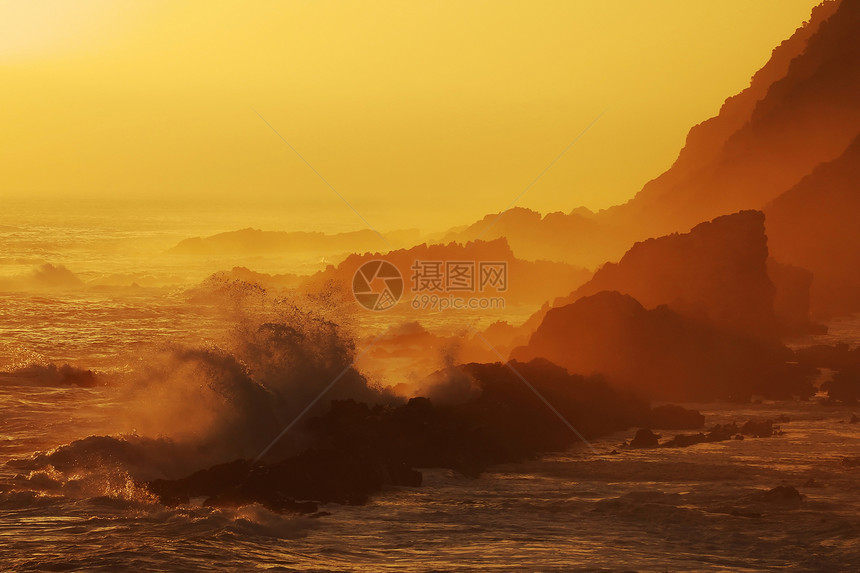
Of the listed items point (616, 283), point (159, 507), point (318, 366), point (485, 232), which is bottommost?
point (159, 507)

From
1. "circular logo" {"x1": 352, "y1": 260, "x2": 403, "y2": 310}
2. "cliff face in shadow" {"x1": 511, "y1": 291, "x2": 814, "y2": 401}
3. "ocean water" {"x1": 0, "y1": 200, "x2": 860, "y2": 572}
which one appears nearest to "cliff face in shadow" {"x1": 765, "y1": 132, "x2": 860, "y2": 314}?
"cliff face in shadow" {"x1": 511, "y1": 291, "x2": 814, "y2": 401}

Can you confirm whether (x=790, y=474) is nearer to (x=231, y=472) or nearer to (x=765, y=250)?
(x=231, y=472)

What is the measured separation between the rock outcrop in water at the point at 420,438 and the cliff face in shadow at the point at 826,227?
3016 centimetres

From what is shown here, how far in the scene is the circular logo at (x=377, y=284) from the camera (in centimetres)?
6722

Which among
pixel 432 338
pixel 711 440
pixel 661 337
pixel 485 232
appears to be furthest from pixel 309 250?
pixel 711 440

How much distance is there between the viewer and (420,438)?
2373cm

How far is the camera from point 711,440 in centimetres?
2602

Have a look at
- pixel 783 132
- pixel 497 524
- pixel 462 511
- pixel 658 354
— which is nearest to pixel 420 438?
pixel 462 511

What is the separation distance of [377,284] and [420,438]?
164ft

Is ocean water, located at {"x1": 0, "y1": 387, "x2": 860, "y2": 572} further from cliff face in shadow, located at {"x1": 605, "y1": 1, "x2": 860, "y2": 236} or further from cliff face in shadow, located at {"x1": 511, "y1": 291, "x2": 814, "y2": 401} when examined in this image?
cliff face in shadow, located at {"x1": 605, "y1": 1, "x2": 860, "y2": 236}

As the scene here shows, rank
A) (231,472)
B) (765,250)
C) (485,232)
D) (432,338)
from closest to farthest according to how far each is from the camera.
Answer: (231,472) < (765,250) < (432,338) < (485,232)

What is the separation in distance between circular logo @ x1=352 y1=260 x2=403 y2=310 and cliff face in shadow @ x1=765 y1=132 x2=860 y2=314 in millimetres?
25270

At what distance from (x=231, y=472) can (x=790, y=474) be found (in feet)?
42.0

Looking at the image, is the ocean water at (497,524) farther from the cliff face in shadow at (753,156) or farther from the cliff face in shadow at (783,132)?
the cliff face in shadow at (783,132)
